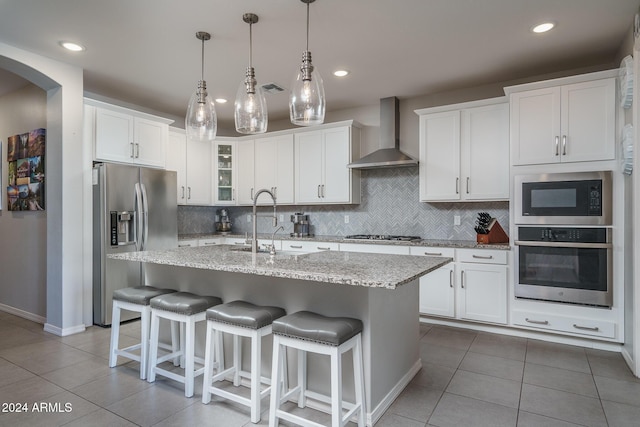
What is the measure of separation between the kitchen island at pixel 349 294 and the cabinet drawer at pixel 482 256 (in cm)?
125

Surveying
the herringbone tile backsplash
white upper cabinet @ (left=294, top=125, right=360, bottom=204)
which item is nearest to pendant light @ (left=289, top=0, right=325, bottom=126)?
white upper cabinet @ (left=294, top=125, right=360, bottom=204)

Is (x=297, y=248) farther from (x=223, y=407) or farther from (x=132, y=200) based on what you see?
(x=223, y=407)

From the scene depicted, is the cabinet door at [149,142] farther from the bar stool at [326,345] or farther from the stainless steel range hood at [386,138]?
the bar stool at [326,345]

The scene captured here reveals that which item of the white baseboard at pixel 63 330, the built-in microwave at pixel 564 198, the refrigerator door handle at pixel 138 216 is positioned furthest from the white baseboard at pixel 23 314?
the built-in microwave at pixel 564 198

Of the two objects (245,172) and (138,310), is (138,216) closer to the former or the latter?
(138,310)

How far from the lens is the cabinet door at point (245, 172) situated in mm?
5520

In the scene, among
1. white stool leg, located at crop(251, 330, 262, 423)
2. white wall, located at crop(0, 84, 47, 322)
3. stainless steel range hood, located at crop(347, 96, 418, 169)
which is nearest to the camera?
white stool leg, located at crop(251, 330, 262, 423)

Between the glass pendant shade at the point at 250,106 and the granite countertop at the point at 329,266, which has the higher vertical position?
the glass pendant shade at the point at 250,106

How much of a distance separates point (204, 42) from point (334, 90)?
65.6 inches

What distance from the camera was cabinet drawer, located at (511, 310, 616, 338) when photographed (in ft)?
Answer: 10.1

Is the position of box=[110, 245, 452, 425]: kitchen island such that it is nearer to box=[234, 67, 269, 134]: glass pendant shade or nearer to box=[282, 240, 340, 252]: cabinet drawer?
box=[234, 67, 269, 134]: glass pendant shade

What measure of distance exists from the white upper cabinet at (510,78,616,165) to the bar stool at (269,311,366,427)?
102 inches

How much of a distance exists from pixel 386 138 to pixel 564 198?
205 cm

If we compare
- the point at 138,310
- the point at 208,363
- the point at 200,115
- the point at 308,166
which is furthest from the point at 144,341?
the point at 308,166
